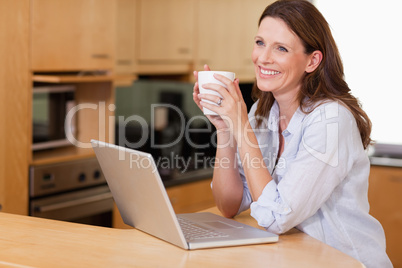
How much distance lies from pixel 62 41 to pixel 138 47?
27.4 inches

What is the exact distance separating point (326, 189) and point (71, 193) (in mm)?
1773

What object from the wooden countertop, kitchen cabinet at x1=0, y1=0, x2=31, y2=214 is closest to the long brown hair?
the wooden countertop

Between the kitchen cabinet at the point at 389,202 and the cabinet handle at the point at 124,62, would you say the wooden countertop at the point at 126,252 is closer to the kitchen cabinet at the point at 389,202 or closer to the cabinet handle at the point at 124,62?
the cabinet handle at the point at 124,62

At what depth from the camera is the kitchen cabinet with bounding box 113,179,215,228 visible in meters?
3.59

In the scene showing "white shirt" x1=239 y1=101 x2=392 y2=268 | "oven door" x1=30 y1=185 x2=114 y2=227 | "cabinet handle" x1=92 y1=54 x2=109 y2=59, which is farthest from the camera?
"cabinet handle" x1=92 y1=54 x2=109 y2=59

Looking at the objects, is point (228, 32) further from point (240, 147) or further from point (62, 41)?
point (240, 147)

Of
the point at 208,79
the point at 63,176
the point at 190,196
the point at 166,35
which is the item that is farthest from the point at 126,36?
the point at 208,79

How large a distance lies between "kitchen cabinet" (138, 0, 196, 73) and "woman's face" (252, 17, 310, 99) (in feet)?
5.86

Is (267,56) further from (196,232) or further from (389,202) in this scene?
(389,202)

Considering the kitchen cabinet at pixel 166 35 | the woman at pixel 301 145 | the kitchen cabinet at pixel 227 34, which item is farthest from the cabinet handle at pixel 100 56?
the woman at pixel 301 145

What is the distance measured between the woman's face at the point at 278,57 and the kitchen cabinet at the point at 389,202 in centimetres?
258

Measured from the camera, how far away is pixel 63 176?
9.75 feet

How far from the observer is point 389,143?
466 centimetres

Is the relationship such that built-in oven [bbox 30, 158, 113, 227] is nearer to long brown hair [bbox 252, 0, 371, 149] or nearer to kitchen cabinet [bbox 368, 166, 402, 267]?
long brown hair [bbox 252, 0, 371, 149]
